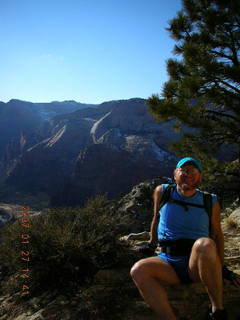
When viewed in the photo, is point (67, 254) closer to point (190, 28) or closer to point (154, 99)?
point (154, 99)

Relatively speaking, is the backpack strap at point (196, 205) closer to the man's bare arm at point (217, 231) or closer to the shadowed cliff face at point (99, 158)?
the man's bare arm at point (217, 231)

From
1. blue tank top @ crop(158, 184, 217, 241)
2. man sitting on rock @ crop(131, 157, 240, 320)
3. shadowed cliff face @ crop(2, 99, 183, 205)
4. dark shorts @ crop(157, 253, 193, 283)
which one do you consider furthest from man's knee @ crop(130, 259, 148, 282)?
shadowed cliff face @ crop(2, 99, 183, 205)

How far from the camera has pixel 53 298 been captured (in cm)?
336

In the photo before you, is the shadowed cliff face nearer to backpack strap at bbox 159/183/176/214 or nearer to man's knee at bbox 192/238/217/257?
backpack strap at bbox 159/183/176/214

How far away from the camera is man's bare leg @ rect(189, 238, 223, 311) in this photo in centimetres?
226

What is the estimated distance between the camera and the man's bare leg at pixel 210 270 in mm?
2262

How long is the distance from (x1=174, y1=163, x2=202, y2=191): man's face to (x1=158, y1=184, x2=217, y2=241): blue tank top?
96mm

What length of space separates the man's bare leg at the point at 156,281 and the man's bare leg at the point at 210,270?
0.94 feet

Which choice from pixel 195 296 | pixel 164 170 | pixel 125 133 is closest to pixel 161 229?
pixel 195 296

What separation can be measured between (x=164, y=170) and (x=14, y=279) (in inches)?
1809

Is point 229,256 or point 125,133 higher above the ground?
point 125,133

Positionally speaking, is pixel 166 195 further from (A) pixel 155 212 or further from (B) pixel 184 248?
(B) pixel 184 248
